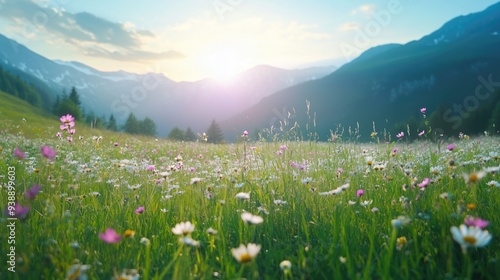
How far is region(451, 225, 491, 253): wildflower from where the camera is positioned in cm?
169

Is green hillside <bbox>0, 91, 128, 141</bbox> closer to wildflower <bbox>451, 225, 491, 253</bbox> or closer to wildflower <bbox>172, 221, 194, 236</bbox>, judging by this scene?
wildflower <bbox>172, 221, 194, 236</bbox>

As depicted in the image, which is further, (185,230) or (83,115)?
(83,115)

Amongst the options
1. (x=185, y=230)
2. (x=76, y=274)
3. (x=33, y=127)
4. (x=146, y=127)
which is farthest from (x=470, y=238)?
(x=146, y=127)

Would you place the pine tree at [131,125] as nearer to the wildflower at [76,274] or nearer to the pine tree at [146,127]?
the pine tree at [146,127]

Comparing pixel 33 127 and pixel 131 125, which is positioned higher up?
pixel 131 125

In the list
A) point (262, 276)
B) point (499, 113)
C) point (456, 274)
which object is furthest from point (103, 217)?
point (499, 113)

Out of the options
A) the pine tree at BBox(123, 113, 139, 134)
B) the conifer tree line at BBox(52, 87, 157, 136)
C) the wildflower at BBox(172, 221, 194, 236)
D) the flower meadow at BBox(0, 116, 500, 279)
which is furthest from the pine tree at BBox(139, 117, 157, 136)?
the wildflower at BBox(172, 221, 194, 236)

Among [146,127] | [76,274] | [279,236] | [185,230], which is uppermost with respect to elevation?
[146,127]

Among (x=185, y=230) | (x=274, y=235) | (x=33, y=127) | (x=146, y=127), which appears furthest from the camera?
(x=146, y=127)

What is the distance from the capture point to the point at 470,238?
5.82 feet

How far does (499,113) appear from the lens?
47.9 m

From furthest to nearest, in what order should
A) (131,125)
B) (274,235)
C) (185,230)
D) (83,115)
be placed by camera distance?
(83,115) → (131,125) → (274,235) → (185,230)

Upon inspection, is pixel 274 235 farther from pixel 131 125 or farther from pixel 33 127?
pixel 131 125

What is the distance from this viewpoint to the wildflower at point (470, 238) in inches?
66.5
